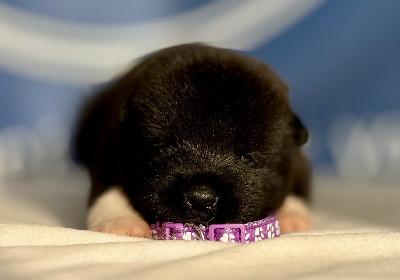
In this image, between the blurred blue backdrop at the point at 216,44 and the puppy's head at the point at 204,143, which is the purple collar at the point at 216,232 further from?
the blurred blue backdrop at the point at 216,44

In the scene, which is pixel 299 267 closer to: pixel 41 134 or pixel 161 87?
pixel 161 87

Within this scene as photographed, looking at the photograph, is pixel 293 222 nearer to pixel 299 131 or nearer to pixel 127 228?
pixel 299 131

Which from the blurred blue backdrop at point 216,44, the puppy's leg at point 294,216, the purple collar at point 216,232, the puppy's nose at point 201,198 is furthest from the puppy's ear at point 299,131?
the blurred blue backdrop at point 216,44

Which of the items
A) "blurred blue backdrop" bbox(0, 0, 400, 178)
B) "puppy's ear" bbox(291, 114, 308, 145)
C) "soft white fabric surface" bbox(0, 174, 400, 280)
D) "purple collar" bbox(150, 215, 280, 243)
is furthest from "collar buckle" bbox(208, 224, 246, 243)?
"blurred blue backdrop" bbox(0, 0, 400, 178)

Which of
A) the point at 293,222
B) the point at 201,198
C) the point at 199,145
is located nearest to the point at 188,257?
the point at 201,198

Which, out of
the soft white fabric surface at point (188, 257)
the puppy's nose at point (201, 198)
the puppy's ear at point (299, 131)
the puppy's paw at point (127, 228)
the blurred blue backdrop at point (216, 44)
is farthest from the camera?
the blurred blue backdrop at point (216, 44)

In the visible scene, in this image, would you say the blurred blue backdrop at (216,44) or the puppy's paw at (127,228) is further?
the blurred blue backdrop at (216,44)

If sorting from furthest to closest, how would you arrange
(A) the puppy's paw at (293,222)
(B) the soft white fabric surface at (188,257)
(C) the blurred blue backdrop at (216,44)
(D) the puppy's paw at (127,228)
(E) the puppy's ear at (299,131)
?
1. (C) the blurred blue backdrop at (216,44)
2. (A) the puppy's paw at (293,222)
3. (E) the puppy's ear at (299,131)
4. (D) the puppy's paw at (127,228)
5. (B) the soft white fabric surface at (188,257)
